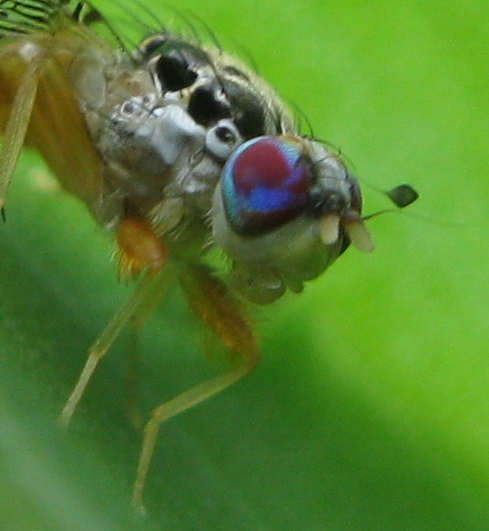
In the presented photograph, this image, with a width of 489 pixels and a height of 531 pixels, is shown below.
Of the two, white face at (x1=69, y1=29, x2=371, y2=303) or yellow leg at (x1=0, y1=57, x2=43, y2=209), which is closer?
white face at (x1=69, y1=29, x2=371, y2=303)

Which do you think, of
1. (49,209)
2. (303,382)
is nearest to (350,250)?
(303,382)

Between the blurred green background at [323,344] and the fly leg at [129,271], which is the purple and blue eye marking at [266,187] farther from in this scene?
the blurred green background at [323,344]

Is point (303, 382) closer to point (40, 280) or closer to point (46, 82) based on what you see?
point (40, 280)

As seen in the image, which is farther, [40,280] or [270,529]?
[40,280]

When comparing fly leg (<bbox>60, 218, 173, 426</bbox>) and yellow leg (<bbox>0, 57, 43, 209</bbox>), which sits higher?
yellow leg (<bbox>0, 57, 43, 209</bbox>)

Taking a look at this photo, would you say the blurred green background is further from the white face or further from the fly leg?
the white face

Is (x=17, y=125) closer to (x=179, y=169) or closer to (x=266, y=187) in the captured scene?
(x=179, y=169)

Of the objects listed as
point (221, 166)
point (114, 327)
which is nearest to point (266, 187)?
point (221, 166)

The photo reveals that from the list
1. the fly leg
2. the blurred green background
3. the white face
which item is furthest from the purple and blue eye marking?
the blurred green background
